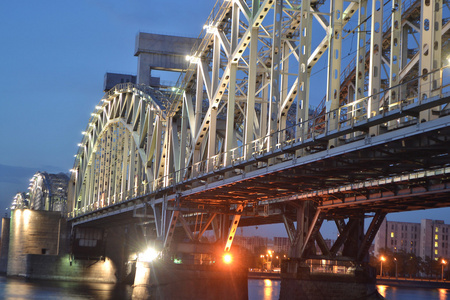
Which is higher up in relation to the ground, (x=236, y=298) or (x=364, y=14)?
(x=364, y=14)

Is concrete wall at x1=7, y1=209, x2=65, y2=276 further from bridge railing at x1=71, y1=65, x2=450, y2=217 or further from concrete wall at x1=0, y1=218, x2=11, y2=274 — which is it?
bridge railing at x1=71, y1=65, x2=450, y2=217

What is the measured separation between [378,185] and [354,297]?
52.2 feet

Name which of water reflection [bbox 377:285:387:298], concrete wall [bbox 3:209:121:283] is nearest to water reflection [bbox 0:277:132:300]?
concrete wall [bbox 3:209:121:283]

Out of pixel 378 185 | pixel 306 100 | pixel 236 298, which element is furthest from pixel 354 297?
pixel 306 100

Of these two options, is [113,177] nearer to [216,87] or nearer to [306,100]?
[216,87]

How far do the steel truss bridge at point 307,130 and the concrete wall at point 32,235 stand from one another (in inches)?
1295

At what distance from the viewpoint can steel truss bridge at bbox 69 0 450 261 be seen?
27.1 m

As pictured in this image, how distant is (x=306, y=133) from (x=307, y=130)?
145 millimetres

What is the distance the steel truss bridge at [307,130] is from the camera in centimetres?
2712

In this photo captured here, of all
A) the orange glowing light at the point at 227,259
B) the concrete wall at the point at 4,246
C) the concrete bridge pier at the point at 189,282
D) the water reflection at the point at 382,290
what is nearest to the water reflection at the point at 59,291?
the concrete bridge pier at the point at 189,282

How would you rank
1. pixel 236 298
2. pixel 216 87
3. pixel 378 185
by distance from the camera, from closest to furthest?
pixel 378 185
pixel 216 87
pixel 236 298

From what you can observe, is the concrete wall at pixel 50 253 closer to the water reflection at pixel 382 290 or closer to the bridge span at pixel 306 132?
the bridge span at pixel 306 132

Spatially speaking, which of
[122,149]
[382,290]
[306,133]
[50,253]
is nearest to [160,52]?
[122,149]

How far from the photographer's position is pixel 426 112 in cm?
2470
